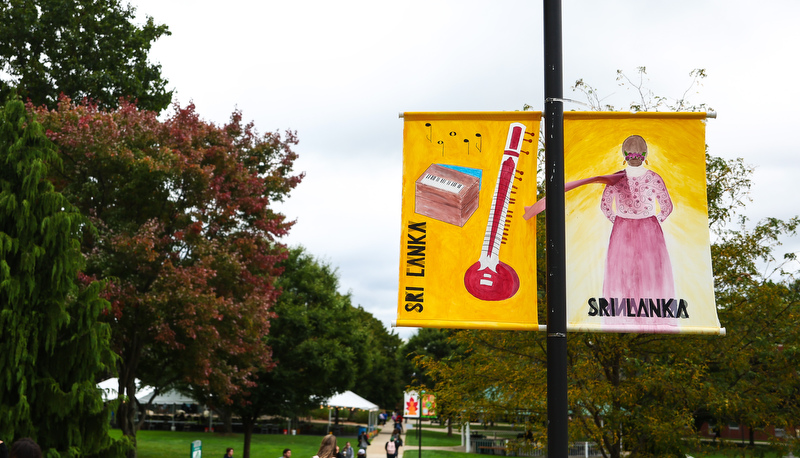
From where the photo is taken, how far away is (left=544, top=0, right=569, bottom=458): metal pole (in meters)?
4.48

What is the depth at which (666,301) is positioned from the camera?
16.8 feet

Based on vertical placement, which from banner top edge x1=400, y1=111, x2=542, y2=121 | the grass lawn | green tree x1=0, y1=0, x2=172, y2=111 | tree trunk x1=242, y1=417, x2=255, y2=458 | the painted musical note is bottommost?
the grass lawn

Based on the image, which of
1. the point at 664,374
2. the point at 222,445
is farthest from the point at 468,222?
the point at 222,445

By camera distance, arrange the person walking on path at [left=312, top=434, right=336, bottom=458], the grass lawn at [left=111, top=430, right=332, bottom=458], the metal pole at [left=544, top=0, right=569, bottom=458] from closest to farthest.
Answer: the metal pole at [left=544, top=0, right=569, bottom=458] → the person walking on path at [left=312, top=434, right=336, bottom=458] → the grass lawn at [left=111, top=430, right=332, bottom=458]

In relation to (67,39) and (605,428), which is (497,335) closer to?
(605,428)

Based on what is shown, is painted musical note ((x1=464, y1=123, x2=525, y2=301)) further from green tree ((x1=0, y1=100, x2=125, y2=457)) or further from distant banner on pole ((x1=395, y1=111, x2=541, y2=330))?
green tree ((x1=0, y1=100, x2=125, y2=457))

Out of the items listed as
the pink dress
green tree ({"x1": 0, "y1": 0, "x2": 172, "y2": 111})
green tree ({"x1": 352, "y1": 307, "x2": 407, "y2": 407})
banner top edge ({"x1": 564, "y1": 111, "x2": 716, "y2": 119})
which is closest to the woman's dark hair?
the pink dress

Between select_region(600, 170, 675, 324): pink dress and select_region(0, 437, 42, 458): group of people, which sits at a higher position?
select_region(600, 170, 675, 324): pink dress

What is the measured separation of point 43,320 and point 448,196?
10907 mm

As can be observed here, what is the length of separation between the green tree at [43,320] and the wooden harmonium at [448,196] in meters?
10.4

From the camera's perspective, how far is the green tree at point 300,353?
105 feet

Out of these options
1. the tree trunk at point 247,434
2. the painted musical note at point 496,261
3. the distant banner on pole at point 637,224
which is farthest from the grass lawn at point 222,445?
the distant banner on pole at point 637,224

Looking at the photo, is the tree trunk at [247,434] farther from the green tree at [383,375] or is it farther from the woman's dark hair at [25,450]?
the green tree at [383,375]

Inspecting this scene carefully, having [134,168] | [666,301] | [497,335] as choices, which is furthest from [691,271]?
[134,168]
